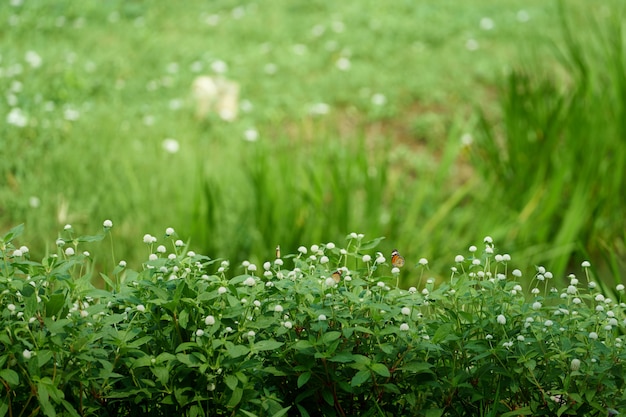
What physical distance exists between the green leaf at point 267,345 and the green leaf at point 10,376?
49 cm

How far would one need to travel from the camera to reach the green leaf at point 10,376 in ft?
6.05

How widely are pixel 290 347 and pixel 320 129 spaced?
3.94 meters

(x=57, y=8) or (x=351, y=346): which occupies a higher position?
(x=351, y=346)

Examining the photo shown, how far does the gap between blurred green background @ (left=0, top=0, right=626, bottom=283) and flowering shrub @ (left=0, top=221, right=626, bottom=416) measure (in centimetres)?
81

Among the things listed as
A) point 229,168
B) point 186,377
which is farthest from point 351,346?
point 229,168

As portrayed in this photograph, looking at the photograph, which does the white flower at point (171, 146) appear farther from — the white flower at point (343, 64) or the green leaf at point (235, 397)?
the green leaf at point (235, 397)

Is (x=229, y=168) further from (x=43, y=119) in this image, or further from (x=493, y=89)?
(x=493, y=89)

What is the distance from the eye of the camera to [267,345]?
191cm

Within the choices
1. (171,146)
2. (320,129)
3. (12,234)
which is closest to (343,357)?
(12,234)

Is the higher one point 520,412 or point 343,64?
point 520,412

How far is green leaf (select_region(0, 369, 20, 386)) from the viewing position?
6.05 ft

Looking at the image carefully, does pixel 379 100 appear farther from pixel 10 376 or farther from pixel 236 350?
pixel 10 376

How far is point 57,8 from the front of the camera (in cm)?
879

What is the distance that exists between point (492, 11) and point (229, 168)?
501 cm
